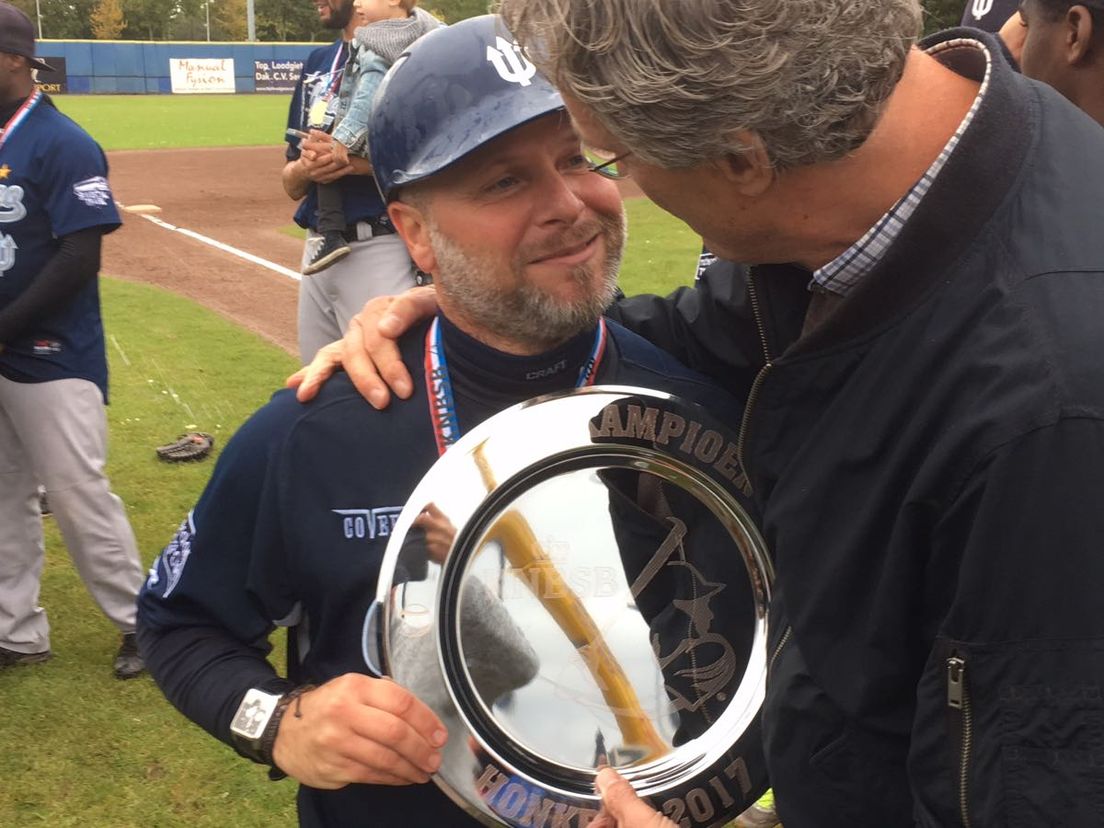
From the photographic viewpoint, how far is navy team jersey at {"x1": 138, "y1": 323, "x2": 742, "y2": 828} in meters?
2.07

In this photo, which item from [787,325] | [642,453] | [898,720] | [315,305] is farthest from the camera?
[315,305]

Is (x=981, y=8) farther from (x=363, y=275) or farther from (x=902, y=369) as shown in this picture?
(x=902, y=369)

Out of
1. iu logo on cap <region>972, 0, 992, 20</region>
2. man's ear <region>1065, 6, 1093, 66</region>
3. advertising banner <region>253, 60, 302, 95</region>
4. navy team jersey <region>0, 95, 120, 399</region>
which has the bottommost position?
advertising banner <region>253, 60, 302, 95</region>

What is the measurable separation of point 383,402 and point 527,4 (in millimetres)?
833

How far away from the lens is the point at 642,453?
1.93 m

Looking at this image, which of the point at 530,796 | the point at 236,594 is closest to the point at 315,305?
the point at 236,594

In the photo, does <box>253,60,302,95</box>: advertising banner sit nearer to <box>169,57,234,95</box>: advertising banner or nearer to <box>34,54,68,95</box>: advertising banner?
<box>169,57,234,95</box>: advertising banner

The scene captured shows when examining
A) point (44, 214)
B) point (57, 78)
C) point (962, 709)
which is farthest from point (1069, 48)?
point (57, 78)

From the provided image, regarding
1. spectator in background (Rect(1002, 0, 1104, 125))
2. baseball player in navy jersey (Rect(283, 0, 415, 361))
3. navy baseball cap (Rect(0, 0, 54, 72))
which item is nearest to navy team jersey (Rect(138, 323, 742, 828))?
spectator in background (Rect(1002, 0, 1104, 125))

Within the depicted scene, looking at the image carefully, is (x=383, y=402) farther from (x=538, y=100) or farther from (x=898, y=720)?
(x=898, y=720)

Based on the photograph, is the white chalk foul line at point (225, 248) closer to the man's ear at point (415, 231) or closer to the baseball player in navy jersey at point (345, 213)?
the baseball player in navy jersey at point (345, 213)

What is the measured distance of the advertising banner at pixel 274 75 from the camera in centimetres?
5631

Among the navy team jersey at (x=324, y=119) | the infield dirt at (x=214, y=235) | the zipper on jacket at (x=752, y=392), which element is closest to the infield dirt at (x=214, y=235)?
the infield dirt at (x=214, y=235)

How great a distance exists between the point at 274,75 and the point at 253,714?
58923 mm
